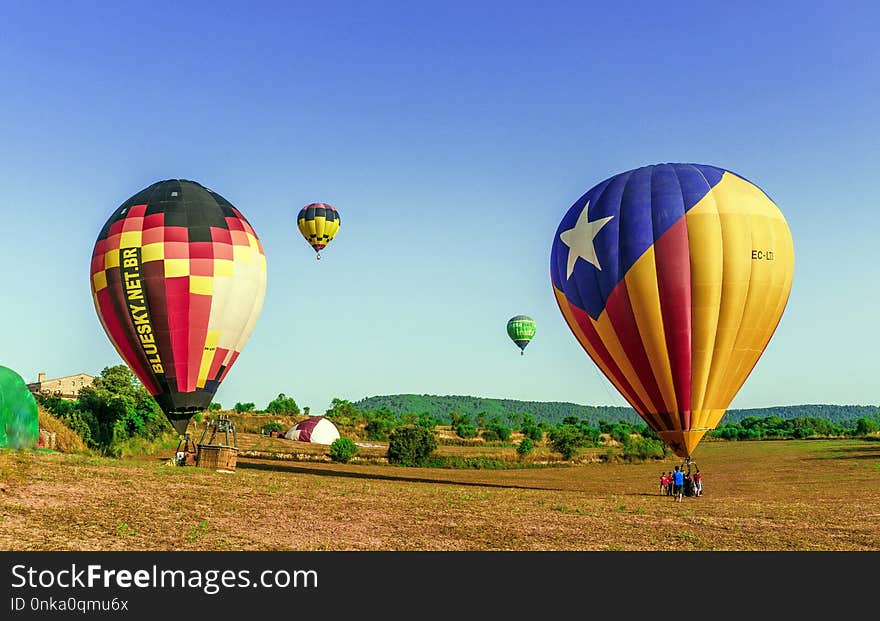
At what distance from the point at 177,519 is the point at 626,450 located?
210 feet

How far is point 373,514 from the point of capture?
2822 centimetres

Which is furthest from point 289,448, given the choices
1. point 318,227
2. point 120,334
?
point 120,334

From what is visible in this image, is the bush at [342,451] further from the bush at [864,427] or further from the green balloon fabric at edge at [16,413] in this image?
the bush at [864,427]

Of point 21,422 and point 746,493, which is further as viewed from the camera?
point 746,493

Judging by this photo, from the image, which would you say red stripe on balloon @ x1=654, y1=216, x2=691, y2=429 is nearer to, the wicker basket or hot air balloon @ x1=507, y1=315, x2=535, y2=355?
the wicker basket

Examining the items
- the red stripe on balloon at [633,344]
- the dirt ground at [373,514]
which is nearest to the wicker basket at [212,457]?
the dirt ground at [373,514]

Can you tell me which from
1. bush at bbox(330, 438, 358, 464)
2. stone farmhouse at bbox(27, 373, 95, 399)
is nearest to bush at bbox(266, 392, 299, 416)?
stone farmhouse at bbox(27, 373, 95, 399)

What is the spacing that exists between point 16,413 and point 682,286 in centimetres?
2838

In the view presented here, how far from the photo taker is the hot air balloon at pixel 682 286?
37219mm

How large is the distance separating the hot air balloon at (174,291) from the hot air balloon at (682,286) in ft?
53.6

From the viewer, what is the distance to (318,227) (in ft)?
222

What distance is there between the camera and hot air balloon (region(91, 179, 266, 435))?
37812mm

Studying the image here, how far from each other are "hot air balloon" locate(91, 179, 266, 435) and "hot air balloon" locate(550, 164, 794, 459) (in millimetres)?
16329

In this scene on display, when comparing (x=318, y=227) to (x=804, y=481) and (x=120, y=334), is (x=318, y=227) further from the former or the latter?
(x=804, y=481)
